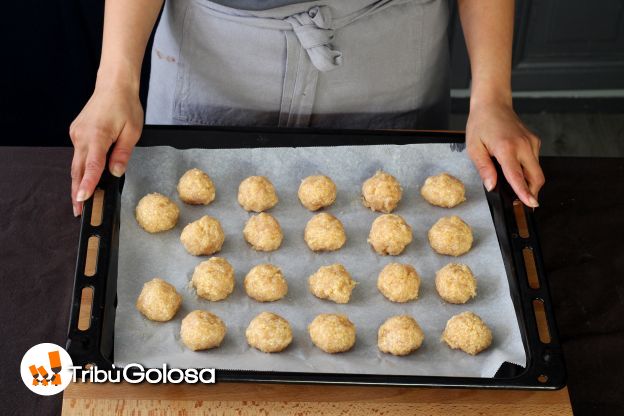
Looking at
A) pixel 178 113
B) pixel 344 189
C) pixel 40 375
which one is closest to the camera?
pixel 40 375

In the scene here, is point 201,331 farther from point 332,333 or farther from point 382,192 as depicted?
point 382,192

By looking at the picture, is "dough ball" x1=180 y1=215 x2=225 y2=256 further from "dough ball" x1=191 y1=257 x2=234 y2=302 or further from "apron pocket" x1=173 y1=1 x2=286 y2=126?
"apron pocket" x1=173 y1=1 x2=286 y2=126

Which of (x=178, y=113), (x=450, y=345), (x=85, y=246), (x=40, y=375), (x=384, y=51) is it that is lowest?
(x=40, y=375)

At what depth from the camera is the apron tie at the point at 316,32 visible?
6.28ft

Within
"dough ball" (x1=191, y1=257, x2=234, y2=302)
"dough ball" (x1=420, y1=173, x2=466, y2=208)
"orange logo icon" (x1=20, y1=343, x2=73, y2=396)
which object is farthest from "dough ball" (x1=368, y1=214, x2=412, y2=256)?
"orange logo icon" (x1=20, y1=343, x2=73, y2=396)

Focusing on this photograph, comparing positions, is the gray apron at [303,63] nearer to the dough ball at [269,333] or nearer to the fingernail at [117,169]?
the fingernail at [117,169]

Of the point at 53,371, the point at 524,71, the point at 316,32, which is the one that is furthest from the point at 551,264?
the point at 524,71

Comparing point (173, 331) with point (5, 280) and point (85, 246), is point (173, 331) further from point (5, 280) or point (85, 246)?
point (5, 280)

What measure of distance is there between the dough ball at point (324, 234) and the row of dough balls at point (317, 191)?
71mm

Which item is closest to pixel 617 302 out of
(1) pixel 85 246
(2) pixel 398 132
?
(2) pixel 398 132

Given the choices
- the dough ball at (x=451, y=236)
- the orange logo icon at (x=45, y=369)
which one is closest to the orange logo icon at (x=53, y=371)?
the orange logo icon at (x=45, y=369)

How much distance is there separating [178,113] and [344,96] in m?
0.45

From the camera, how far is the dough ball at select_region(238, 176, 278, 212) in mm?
1900

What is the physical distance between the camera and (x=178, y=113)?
2.15 metres
